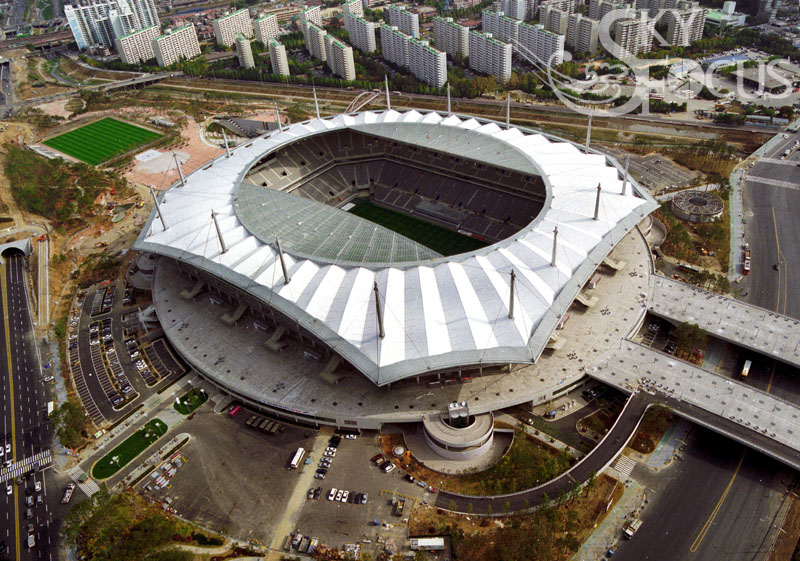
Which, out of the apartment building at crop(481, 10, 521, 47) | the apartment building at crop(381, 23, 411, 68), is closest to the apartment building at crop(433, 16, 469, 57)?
the apartment building at crop(481, 10, 521, 47)

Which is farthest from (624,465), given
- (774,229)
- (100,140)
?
(100,140)

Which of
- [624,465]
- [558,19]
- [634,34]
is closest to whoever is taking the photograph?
[624,465]

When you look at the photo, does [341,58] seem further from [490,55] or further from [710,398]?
[710,398]

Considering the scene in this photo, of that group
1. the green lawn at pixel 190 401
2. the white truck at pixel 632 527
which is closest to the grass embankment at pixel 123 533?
the green lawn at pixel 190 401

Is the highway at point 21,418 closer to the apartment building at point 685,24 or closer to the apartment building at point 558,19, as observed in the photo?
the apartment building at point 558,19

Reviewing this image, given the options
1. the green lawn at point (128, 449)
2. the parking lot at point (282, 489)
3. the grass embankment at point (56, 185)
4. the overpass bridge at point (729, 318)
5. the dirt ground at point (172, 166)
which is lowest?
the parking lot at point (282, 489)
